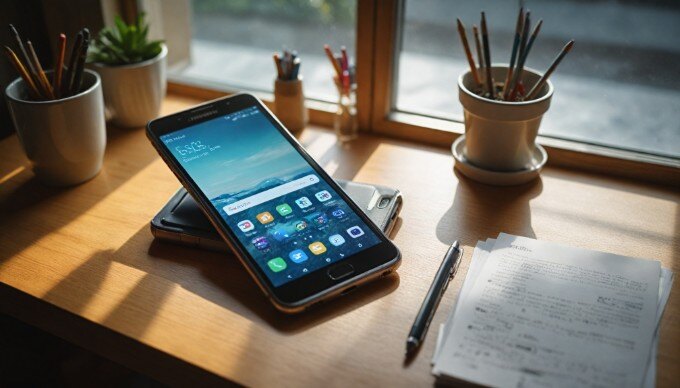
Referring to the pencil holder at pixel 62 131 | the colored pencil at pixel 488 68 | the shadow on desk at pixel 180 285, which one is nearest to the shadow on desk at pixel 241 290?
the shadow on desk at pixel 180 285

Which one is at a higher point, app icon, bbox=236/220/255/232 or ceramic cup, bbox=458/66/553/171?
ceramic cup, bbox=458/66/553/171

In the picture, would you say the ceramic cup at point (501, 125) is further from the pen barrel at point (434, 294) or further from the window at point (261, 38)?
the window at point (261, 38)

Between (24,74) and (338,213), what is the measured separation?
0.51 meters

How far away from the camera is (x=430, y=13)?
1096 mm

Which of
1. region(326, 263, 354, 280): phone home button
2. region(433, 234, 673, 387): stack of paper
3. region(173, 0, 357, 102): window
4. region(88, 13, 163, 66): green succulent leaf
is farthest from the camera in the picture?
region(173, 0, 357, 102): window

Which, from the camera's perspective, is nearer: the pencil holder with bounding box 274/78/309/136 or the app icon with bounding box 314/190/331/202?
the app icon with bounding box 314/190/331/202

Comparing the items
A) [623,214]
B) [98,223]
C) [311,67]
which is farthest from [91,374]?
[623,214]

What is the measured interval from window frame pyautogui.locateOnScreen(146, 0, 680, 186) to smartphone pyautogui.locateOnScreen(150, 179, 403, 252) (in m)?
0.24

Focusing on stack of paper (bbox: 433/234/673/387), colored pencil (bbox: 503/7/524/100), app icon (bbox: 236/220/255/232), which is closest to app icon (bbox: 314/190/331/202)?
app icon (bbox: 236/220/255/232)

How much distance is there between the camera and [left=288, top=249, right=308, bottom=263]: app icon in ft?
2.45

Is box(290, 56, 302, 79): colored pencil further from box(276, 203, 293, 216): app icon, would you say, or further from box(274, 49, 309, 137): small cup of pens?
box(276, 203, 293, 216): app icon

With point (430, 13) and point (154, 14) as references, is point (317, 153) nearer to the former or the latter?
point (430, 13)

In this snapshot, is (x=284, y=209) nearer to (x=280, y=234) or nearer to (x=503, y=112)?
(x=280, y=234)

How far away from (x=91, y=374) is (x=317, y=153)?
2.22 feet
